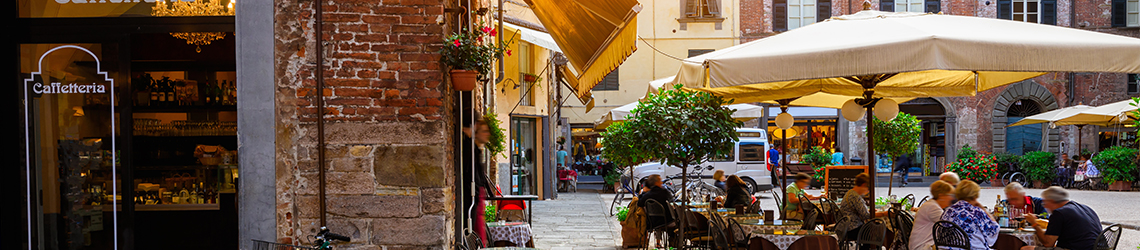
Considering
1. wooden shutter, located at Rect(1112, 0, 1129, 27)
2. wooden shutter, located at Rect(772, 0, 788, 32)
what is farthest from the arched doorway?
wooden shutter, located at Rect(772, 0, 788, 32)

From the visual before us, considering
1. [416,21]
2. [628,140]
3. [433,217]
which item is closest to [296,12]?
[416,21]

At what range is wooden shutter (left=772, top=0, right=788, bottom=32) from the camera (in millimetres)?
22438

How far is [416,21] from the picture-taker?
165 inches

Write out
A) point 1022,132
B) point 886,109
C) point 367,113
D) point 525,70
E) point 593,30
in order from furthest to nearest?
point 1022,132
point 525,70
point 886,109
point 593,30
point 367,113

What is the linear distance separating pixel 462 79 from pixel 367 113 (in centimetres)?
58

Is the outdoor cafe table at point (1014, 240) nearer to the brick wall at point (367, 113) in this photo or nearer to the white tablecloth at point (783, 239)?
the white tablecloth at point (783, 239)

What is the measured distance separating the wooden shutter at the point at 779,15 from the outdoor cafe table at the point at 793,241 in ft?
59.1

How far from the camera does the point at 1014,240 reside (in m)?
5.35

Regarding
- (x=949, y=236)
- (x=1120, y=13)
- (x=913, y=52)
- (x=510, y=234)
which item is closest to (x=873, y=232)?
(x=949, y=236)

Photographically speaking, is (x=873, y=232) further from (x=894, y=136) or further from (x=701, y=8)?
(x=701, y=8)

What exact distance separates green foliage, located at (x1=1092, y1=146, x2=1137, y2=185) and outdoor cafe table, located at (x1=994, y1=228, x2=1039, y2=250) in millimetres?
14862

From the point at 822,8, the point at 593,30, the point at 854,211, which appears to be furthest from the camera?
the point at 822,8

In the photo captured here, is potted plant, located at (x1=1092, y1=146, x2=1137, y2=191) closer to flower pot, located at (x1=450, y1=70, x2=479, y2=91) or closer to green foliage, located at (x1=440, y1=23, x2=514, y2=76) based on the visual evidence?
green foliage, located at (x1=440, y1=23, x2=514, y2=76)

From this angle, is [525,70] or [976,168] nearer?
[525,70]
